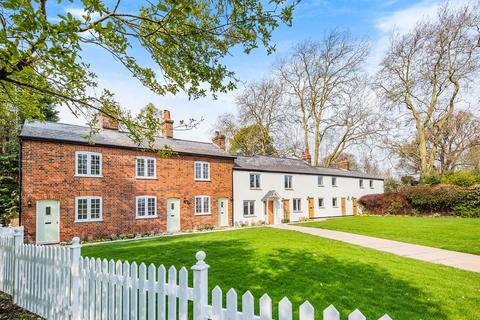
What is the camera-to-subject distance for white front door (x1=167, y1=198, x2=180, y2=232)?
70.5ft

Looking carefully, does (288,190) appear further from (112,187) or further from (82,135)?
(82,135)

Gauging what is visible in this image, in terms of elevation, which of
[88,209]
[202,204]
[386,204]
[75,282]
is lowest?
→ [386,204]

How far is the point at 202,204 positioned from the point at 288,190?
10.2 metres

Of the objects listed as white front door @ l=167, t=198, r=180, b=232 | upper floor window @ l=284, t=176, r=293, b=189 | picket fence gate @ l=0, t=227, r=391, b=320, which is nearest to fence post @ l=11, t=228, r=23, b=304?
picket fence gate @ l=0, t=227, r=391, b=320

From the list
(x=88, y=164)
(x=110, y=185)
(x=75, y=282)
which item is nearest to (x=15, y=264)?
(x=75, y=282)

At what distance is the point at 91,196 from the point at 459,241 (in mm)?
19527

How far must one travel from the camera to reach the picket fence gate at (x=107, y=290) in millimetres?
2566

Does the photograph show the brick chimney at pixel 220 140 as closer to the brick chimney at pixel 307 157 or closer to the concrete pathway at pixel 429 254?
the brick chimney at pixel 307 157

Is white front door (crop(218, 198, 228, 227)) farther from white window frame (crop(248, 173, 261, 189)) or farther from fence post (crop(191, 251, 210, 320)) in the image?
fence post (crop(191, 251, 210, 320))

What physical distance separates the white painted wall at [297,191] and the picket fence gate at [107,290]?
812 inches

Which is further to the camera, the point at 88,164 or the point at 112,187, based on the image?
the point at 112,187

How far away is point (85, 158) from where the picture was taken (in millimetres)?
18000

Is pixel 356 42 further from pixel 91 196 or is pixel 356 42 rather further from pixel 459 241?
pixel 91 196

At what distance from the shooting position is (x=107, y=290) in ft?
12.6
